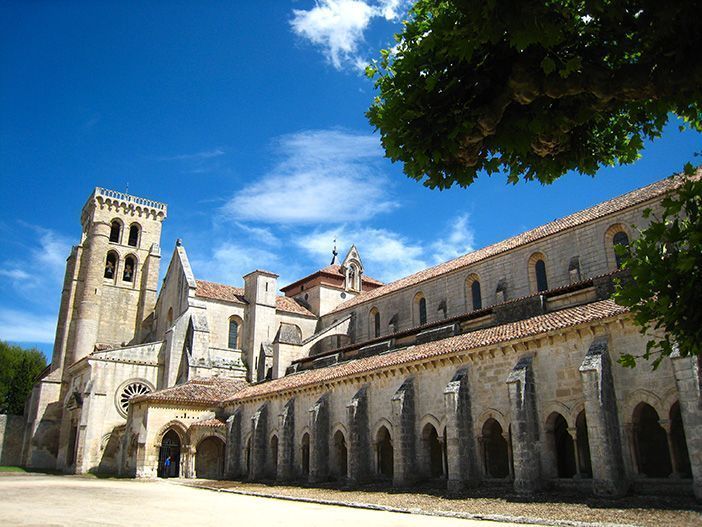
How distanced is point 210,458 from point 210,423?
8.49 ft

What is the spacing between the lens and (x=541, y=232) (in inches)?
1180

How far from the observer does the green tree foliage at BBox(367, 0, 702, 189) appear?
21.3 ft

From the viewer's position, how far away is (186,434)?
3491 centimetres

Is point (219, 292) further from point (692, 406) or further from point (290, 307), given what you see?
point (692, 406)

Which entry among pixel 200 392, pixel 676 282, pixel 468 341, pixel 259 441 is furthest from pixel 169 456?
pixel 676 282

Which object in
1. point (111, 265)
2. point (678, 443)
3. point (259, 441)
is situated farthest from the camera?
point (111, 265)

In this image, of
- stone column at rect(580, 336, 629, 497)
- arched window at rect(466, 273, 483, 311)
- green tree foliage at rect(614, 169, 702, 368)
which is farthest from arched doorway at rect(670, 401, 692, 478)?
arched window at rect(466, 273, 483, 311)

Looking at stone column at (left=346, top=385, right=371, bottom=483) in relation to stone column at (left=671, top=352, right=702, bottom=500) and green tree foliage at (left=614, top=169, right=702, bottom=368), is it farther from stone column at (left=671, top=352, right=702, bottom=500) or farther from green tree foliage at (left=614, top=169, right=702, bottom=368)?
green tree foliage at (left=614, top=169, right=702, bottom=368)

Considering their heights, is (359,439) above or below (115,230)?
below

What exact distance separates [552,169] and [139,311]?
161 feet

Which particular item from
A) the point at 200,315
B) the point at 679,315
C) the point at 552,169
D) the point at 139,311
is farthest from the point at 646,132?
the point at 139,311

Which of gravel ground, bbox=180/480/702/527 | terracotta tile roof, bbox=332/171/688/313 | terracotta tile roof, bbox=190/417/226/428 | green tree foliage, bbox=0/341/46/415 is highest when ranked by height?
terracotta tile roof, bbox=332/171/688/313

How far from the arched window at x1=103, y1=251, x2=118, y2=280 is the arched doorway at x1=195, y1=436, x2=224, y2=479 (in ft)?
75.8

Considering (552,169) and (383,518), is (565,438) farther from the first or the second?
(552,169)
